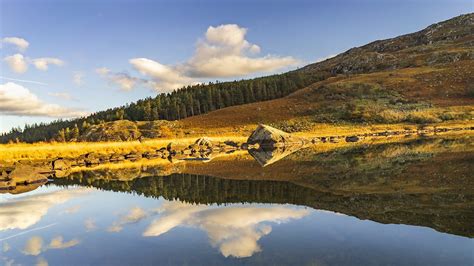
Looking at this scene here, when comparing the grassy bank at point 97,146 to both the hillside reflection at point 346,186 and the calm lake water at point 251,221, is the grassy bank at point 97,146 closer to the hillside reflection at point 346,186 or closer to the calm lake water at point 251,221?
the hillside reflection at point 346,186

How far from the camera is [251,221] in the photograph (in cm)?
1224

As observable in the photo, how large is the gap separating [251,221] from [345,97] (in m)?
93.4

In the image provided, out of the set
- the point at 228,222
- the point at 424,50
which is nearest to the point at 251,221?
the point at 228,222

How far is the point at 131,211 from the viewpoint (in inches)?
582

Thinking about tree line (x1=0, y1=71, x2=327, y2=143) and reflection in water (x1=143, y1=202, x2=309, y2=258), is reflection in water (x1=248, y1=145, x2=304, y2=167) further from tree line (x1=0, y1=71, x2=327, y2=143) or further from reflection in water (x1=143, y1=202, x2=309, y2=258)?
tree line (x1=0, y1=71, x2=327, y2=143)

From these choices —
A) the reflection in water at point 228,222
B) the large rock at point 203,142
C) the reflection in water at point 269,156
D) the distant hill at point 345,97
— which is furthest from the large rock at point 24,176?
the distant hill at point 345,97

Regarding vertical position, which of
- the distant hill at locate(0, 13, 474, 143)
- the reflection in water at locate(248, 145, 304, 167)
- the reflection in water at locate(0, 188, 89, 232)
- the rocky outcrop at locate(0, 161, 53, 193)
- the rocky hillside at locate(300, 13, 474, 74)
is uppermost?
the rocky hillside at locate(300, 13, 474, 74)

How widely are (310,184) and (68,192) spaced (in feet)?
39.8

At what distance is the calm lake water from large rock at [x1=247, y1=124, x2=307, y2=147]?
3384 centimetres

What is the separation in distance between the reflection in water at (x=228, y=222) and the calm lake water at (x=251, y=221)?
0.10 feet

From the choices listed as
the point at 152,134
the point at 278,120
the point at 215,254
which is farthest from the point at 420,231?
the point at 278,120

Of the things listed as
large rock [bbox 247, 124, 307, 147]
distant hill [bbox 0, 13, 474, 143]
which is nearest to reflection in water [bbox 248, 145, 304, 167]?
large rock [bbox 247, 124, 307, 147]

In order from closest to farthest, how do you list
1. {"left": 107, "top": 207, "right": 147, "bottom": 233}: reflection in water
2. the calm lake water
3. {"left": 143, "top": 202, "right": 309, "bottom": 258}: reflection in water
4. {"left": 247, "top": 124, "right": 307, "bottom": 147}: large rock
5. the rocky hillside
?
the calm lake water, {"left": 143, "top": 202, "right": 309, "bottom": 258}: reflection in water, {"left": 107, "top": 207, "right": 147, "bottom": 233}: reflection in water, {"left": 247, "top": 124, "right": 307, "bottom": 147}: large rock, the rocky hillside

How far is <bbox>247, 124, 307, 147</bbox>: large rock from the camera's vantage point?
5647cm
